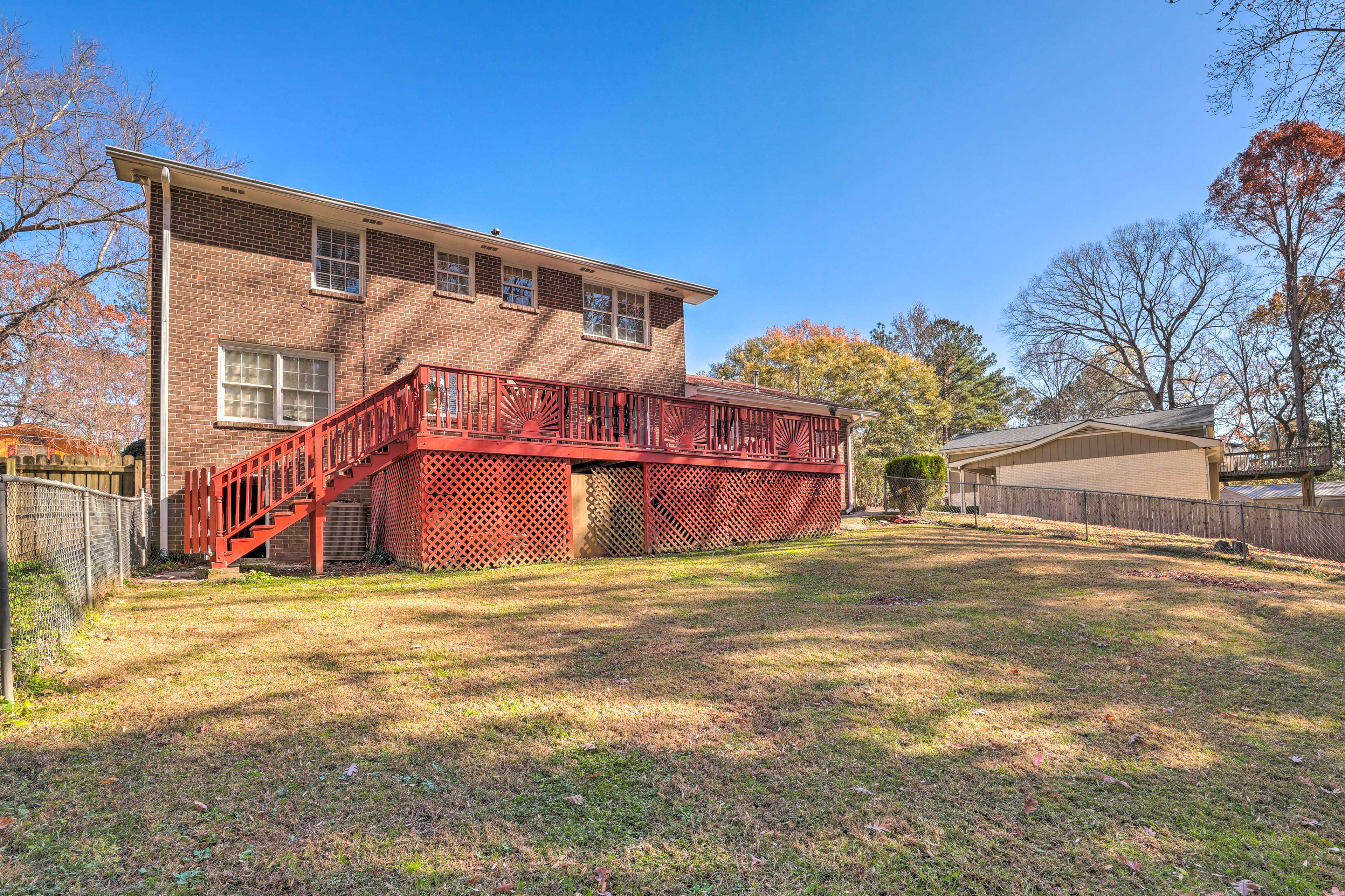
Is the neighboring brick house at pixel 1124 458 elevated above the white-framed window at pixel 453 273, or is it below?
below

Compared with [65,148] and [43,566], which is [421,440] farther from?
[65,148]

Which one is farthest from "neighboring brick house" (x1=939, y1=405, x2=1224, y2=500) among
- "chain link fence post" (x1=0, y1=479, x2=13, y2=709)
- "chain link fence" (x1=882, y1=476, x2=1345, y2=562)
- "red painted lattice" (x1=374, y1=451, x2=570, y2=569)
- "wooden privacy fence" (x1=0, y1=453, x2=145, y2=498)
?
"chain link fence post" (x1=0, y1=479, x2=13, y2=709)

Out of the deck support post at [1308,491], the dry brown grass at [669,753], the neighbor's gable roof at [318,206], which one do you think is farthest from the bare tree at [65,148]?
the deck support post at [1308,491]

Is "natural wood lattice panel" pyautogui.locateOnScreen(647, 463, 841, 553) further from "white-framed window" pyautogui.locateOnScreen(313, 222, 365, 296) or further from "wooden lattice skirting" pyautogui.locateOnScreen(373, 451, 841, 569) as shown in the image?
"white-framed window" pyautogui.locateOnScreen(313, 222, 365, 296)

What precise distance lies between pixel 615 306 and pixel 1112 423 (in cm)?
2034

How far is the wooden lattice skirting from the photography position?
9938 millimetres

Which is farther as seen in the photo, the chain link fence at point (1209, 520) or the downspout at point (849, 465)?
the downspout at point (849, 465)

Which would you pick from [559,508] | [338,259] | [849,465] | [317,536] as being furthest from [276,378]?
[849,465]

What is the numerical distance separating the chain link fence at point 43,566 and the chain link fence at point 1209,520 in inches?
660

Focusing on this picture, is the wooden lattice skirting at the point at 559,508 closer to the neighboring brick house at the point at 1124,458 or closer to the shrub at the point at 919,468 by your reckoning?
the shrub at the point at 919,468

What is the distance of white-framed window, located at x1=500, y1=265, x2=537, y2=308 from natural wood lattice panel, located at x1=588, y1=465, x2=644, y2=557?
4.97 m

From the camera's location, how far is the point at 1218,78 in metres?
11.4

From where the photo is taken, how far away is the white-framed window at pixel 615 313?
16.3m

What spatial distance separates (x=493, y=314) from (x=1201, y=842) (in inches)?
551
